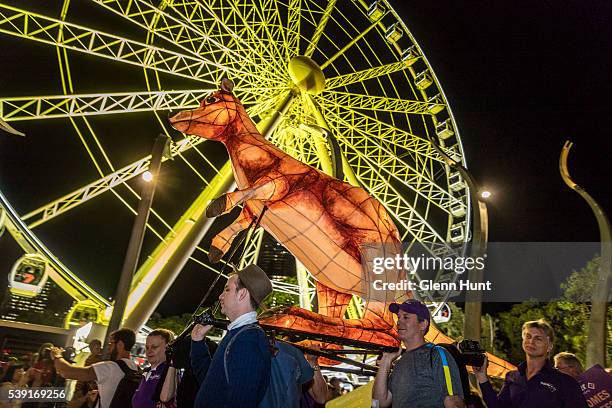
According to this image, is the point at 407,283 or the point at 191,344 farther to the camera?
the point at 407,283

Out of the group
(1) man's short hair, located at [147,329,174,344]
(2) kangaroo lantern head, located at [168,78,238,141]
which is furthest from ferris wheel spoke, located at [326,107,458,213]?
(1) man's short hair, located at [147,329,174,344]

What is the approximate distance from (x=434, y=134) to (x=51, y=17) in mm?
11322

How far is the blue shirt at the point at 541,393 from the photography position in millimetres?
3352

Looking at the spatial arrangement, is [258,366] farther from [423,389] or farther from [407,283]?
[407,283]

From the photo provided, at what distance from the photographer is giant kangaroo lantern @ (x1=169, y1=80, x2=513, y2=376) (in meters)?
5.59

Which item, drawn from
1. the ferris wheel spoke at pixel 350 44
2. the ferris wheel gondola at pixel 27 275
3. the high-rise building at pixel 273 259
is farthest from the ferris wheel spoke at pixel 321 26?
the ferris wheel gondola at pixel 27 275

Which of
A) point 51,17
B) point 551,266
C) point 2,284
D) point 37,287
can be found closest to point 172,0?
point 51,17

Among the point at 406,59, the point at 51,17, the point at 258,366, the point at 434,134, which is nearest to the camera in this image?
the point at 258,366

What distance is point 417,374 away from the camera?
117 inches

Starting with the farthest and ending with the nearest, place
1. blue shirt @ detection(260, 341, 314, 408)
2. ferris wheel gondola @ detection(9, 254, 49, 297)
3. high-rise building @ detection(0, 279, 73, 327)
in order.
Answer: high-rise building @ detection(0, 279, 73, 327) < ferris wheel gondola @ detection(9, 254, 49, 297) < blue shirt @ detection(260, 341, 314, 408)

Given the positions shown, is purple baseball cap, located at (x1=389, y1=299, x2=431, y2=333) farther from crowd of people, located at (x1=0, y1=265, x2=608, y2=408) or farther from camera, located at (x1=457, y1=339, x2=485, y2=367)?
camera, located at (x1=457, y1=339, x2=485, y2=367)

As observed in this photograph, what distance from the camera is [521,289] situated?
31375 mm

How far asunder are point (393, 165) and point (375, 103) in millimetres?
1751

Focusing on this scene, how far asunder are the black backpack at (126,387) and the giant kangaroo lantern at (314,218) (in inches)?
66.2
